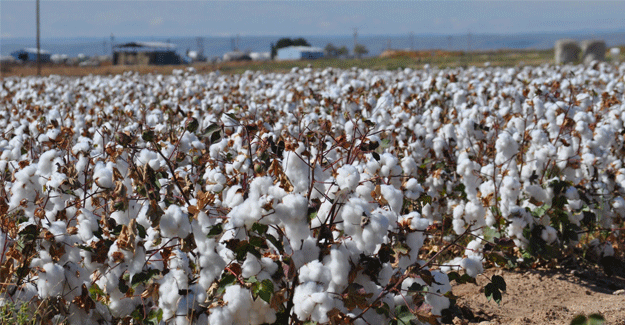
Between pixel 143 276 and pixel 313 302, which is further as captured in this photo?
pixel 143 276

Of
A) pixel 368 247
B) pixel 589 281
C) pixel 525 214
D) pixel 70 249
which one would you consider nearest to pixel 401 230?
pixel 368 247

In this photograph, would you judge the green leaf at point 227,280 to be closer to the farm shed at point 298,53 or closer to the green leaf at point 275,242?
the green leaf at point 275,242

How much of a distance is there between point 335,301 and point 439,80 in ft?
17.9

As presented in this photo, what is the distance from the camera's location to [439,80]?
7.12 meters

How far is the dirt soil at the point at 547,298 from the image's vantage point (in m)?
3.21

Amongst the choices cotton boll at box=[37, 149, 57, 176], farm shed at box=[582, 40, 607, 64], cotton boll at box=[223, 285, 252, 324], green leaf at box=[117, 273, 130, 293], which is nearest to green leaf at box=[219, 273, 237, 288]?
cotton boll at box=[223, 285, 252, 324]

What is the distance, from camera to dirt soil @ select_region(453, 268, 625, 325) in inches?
126

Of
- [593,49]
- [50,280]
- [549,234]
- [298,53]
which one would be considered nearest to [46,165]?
[50,280]

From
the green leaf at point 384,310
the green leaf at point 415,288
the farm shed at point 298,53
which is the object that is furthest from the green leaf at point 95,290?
the farm shed at point 298,53

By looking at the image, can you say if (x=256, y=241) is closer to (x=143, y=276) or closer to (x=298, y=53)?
(x=143, y=276)

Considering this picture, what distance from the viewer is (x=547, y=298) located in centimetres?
357

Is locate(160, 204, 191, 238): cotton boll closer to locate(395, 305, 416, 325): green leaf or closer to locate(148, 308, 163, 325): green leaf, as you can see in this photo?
locate(148, 308, 163, 325): green leaf

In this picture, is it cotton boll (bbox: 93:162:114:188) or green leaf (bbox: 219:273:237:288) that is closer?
green leaf (bbox: 219:273:237:288)

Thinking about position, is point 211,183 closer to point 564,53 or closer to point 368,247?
point 368,247
